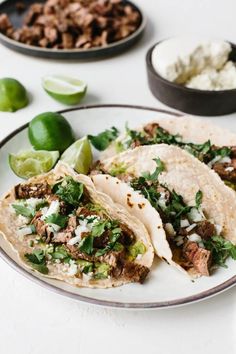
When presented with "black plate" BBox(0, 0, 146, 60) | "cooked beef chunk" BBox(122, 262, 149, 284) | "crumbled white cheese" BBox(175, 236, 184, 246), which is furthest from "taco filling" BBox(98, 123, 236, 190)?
"black plate" BBox(0, 0, 146, 60)

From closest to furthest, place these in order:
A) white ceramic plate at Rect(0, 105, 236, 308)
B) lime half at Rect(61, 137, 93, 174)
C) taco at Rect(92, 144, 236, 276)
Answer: white ceramic plate at Rect(0, 105, 236, 308) < taco at Rect(92, 144, 236, 276) < lime half at Rect(61, 137, 93, 174)

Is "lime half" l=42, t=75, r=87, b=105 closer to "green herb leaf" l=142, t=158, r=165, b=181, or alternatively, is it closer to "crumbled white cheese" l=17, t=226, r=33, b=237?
"green herb leaf" l=142, t=158, r=165, b=181

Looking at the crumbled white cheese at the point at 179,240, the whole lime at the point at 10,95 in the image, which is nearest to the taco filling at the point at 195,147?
the crumbled white cheese at the point at 179,240

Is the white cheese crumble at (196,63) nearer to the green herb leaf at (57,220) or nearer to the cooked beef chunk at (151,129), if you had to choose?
the cooked beef chunk at (151,129)

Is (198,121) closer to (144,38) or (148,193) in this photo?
(148,193)

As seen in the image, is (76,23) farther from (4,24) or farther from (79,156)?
(79,156)
